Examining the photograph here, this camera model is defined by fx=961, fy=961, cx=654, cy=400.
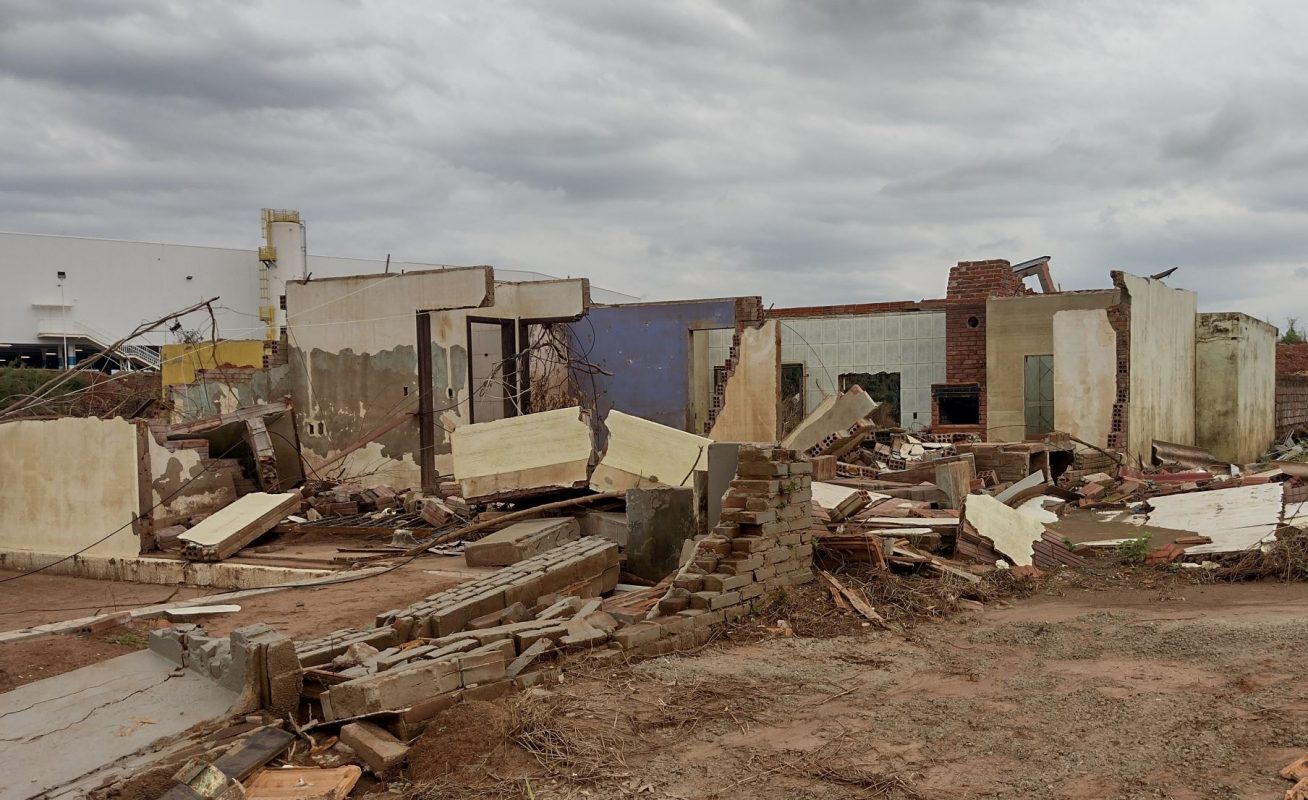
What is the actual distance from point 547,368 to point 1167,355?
12695mm

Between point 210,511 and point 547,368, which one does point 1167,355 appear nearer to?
point 547,368

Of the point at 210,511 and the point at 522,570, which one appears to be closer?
the point at 522,570

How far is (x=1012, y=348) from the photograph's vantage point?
62.1 feet

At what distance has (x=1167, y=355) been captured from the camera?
19.6 m

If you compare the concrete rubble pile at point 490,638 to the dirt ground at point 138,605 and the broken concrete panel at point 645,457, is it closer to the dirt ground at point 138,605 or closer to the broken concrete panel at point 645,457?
the dirt ground at point 138,605

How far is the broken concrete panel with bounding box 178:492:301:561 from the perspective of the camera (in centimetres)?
1209

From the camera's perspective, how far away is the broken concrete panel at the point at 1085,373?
17.5m

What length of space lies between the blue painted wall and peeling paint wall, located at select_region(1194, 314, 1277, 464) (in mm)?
10997

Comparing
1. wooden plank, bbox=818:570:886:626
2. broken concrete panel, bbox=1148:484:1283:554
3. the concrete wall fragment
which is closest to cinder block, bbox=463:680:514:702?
wooden plank, bbox=818:570:886:626

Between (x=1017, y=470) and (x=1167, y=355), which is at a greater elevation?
(x=1167, y=355)

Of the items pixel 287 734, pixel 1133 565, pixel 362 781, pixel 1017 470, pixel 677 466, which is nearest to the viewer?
pixel 362 781

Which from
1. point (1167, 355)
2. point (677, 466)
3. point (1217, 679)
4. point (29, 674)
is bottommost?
point (29, 674)

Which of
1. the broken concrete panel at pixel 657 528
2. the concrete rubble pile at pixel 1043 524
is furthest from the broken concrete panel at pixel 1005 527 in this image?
the broken concrete panel at pixel 657 528

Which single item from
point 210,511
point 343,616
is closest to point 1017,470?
point 343,616
